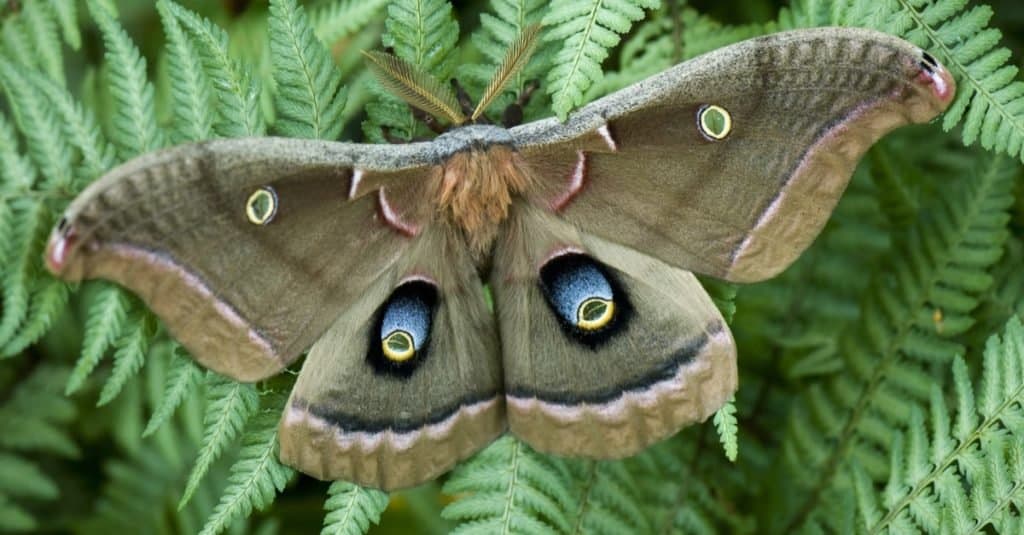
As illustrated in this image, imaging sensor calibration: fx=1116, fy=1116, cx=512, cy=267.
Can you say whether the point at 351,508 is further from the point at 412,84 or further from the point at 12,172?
the point at 12,172

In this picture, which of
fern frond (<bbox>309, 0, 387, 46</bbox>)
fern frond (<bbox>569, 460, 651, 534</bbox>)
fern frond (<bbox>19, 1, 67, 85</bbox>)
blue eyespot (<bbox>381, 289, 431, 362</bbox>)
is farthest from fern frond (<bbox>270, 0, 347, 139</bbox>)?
fern frond (<bbox>569, 460, 651, 534</bbox>)

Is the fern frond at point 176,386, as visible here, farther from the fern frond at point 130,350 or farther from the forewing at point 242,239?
the forewing at point 242,239

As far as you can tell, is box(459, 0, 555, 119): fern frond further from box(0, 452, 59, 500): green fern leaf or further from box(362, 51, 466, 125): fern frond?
box(0, 452, 59, 500): green fern leaf

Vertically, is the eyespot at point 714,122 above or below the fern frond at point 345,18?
above

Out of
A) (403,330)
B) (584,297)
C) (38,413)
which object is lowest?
(38,413)

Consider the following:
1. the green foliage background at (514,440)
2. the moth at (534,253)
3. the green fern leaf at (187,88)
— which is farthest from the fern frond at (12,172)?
the moth at (534,253)

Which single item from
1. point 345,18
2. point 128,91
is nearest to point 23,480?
point 128,91
